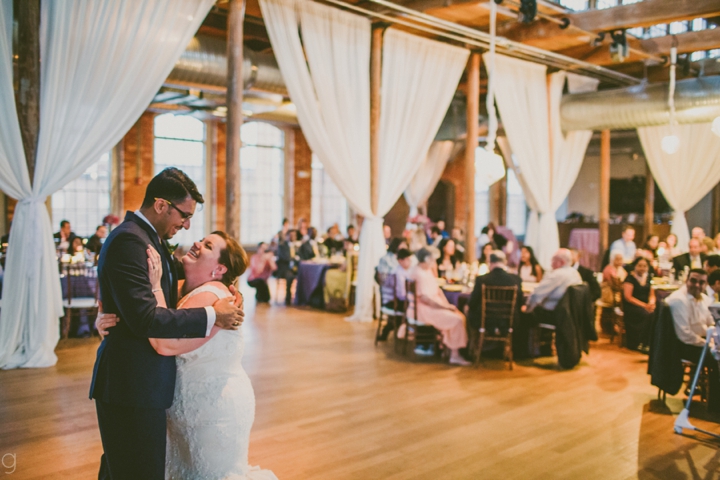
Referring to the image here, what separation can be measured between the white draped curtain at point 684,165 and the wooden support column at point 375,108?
559 centimetres

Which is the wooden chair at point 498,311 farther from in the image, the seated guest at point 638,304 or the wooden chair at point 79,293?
the wooden chair at point 79,293

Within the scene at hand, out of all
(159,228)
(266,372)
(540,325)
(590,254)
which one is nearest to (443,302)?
(540,325)

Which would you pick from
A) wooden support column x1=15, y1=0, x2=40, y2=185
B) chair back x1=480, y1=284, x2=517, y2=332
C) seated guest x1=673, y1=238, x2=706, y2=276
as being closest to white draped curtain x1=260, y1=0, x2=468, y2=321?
wooden support column x1=15, y1=0, x2=40, y2=185

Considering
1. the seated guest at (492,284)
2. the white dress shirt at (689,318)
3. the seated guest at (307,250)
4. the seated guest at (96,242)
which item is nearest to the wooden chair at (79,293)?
the seated guest at (96,242)

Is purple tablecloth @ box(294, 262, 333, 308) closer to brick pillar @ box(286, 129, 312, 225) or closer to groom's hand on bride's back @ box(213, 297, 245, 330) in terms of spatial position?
brick pillar @ box(286, 129, 312, 225)

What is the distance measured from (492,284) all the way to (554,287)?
677 mm

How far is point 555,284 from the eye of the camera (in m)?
6.23

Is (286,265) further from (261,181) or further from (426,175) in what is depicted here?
(261,181)

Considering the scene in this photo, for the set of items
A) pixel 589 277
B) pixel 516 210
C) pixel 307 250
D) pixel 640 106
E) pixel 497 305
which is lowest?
pixel 497 305

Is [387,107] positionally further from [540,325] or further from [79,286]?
[79,286]

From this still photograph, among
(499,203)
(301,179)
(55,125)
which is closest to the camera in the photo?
(55,125)

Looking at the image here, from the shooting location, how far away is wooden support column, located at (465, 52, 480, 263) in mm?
9023

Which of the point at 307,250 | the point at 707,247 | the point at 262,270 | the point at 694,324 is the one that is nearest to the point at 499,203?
the point at 307,250

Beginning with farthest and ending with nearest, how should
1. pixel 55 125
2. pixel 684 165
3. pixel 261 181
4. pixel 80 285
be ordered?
pixel 261 181 → pixel 684 165 → pixel 80 285 → pixel 55 125
